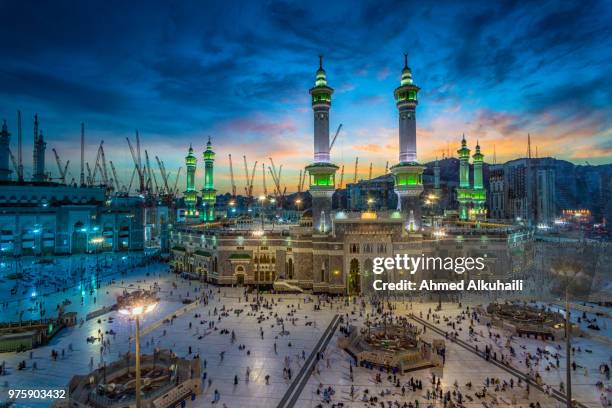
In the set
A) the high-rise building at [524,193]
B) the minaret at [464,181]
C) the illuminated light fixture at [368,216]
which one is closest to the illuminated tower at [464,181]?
the minaret at [464,181]

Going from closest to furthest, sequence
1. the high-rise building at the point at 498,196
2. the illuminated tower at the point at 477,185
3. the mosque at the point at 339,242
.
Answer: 1. the mosque at the point at 339,242
2. the illuminated tower at the point at 477,185
3. the high-rise building at the point at 498,196

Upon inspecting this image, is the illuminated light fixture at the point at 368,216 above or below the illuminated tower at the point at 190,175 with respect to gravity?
below

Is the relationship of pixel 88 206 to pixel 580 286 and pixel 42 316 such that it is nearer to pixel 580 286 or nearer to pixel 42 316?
pixel 42 316

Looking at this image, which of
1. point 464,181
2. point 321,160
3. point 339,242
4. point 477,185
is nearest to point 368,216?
point 339,242

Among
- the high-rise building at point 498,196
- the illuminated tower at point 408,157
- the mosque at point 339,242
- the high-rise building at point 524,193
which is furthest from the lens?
the high-rise building at point 498,196

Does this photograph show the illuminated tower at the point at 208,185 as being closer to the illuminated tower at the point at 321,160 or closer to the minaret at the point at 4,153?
the illuminated tower at the point at 321,160

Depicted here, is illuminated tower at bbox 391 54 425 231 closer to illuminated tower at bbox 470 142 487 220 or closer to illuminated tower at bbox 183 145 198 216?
illuminated tower at bbox 470 142 487 220

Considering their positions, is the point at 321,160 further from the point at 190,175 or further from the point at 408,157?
the point at 190,175
